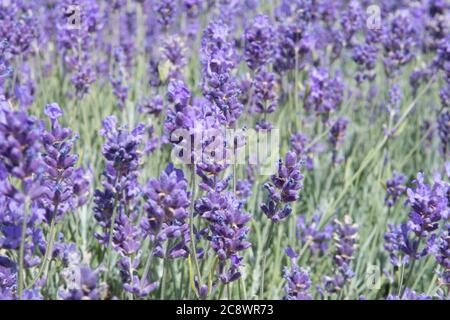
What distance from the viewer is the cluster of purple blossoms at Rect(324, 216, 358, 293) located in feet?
7.73

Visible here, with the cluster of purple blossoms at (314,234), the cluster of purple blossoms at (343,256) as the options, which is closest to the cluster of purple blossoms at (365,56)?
the cluster of purple blossoms at (314,234)

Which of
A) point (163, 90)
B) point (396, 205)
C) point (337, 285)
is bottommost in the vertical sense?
point (337, 285)

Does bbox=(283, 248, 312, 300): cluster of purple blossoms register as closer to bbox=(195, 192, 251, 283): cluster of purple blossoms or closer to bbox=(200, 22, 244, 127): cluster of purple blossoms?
bbox=(195, 192, 251, 283): cluster of purple blossoms

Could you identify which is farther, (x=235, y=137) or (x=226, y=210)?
(x=235, y=137)

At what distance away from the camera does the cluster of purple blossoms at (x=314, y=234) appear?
2775 mm

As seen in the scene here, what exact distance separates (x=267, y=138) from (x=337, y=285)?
40.8 inches

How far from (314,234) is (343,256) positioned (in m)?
0.40

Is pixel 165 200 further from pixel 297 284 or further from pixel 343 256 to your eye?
pixel 343 256

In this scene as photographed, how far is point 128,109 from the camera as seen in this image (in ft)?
11.9

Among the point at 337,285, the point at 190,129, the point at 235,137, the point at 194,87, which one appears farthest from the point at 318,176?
the point at 190,129

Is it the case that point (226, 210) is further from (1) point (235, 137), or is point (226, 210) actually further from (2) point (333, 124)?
(2) point (333, 124)

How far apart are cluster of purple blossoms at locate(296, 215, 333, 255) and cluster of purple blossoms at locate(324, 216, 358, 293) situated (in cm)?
25

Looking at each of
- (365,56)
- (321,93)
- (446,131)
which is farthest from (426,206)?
(365,56)
